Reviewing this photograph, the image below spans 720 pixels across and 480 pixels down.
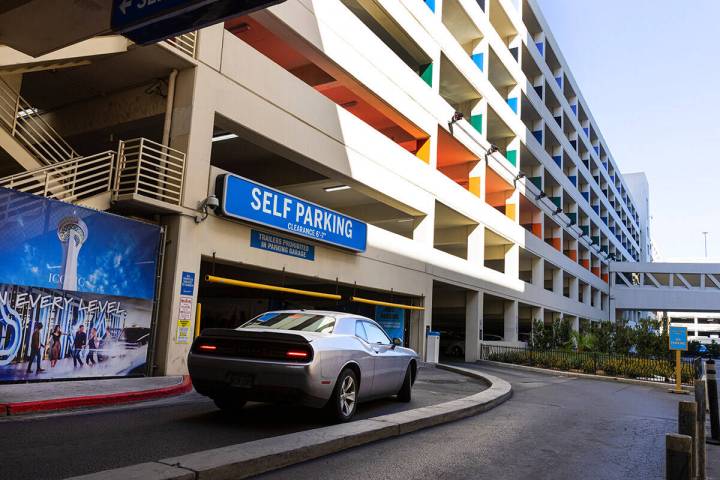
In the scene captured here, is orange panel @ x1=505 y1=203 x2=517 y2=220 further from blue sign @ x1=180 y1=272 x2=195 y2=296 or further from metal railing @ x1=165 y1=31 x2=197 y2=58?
blue sign @ x1=180 y1=272 x2=195 y2=296

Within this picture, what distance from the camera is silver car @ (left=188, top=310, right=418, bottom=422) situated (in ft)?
23.6

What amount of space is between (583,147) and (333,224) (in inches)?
1773

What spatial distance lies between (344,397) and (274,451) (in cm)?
249

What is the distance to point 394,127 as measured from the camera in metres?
27.4

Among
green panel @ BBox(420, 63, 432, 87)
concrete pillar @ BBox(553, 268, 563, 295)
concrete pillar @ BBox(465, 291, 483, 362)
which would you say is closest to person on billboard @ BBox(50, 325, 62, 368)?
green panel @ BBox(420, 63, 432, 87)

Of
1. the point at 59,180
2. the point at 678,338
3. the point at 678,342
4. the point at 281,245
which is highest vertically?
the point at 59,180

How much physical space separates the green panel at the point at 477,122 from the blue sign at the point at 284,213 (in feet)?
46.9

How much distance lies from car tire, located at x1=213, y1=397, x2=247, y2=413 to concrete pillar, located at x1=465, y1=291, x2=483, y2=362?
22.9m

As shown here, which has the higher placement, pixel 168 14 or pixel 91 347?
pixel 168 14

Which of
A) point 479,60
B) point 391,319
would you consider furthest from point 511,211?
point 391,319

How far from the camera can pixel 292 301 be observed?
21.2m

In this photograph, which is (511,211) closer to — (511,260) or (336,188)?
(511,260)

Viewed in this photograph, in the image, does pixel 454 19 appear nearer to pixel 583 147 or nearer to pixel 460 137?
pixel 460 137

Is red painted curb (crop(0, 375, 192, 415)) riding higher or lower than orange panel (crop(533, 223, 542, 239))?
lower
